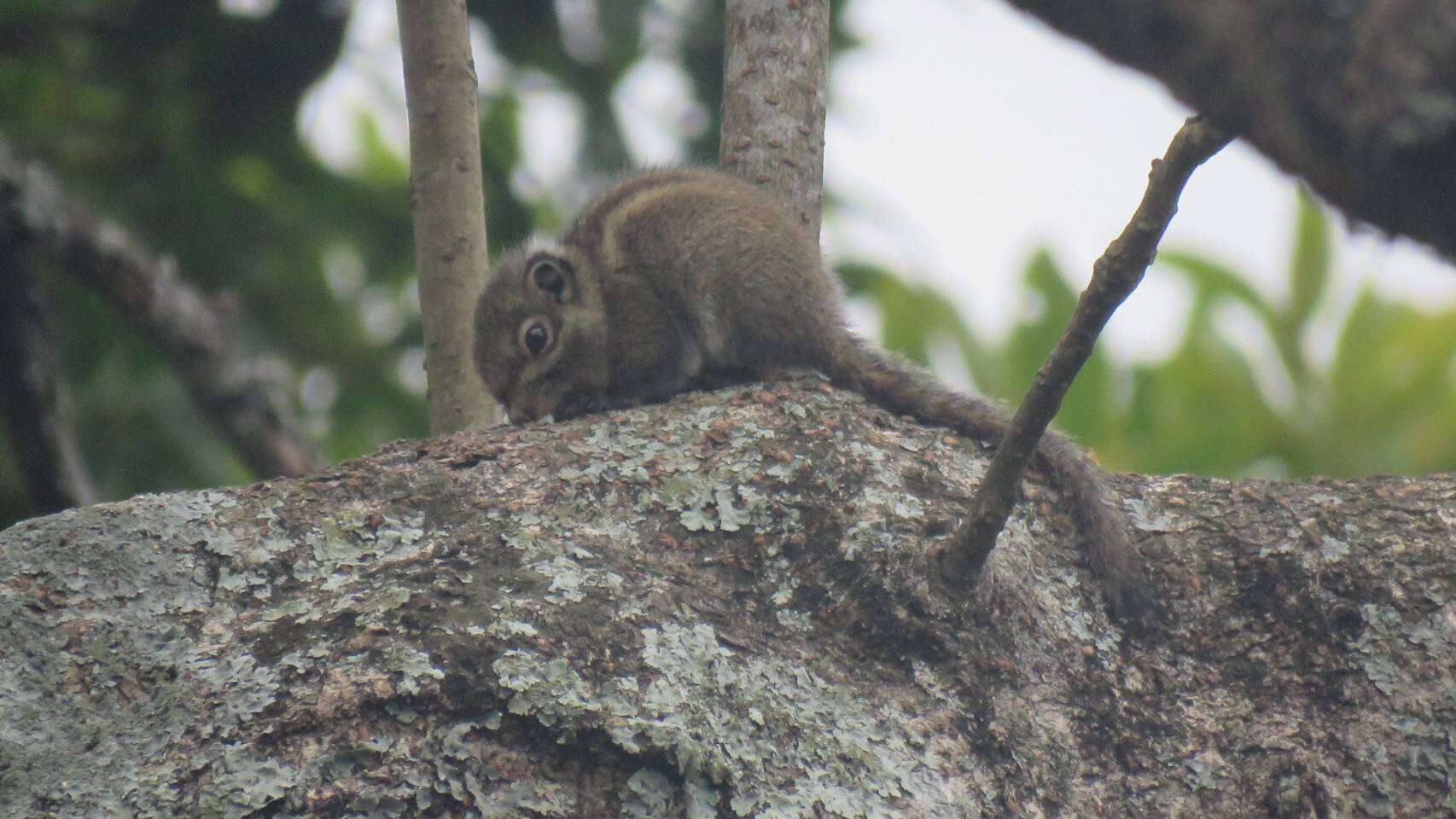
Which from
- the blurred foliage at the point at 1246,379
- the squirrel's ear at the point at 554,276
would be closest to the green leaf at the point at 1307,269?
the blurred foliage at the point at 1246,379

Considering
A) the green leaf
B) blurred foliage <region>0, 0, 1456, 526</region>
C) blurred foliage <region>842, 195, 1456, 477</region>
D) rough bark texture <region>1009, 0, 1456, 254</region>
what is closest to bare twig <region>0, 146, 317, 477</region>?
blurred foliage <region>0, 0, 1456, 526</region>

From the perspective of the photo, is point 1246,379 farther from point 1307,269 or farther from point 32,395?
point 32,395

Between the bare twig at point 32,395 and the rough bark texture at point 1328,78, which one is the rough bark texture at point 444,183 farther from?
the rough bark texture at point 1328,78

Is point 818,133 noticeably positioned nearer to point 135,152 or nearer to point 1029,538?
point 1029,538

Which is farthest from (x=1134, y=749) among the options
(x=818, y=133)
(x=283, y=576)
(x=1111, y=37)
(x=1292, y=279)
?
(x=1292, y=279)

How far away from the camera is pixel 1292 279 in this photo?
358 inches

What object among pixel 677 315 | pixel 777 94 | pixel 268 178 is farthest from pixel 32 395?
pixel 777 94

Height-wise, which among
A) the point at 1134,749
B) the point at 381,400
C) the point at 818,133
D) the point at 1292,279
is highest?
the point at 1292,279

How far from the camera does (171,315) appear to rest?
5422 millimetres

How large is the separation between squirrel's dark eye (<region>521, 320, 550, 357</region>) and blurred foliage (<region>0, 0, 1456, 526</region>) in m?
0.76

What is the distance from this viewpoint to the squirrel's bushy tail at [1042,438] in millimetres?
2957

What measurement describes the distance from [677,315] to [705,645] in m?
2.31

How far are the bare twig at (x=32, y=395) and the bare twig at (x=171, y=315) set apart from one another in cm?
17

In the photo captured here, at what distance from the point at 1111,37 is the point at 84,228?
4797 millimetres
